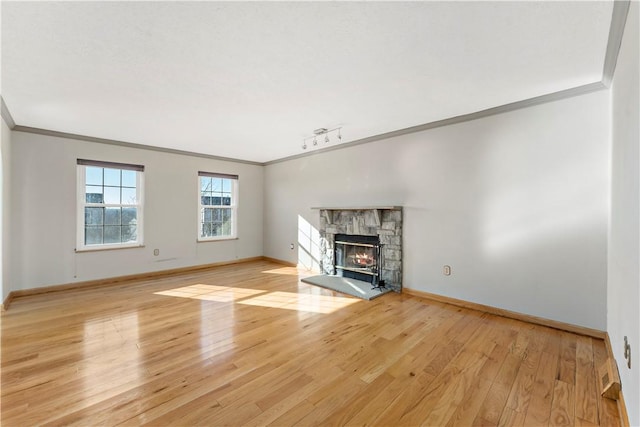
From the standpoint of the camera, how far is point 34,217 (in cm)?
388

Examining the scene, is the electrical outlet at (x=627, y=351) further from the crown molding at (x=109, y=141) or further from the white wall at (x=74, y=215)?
the crown molding at (x=109, y=141)

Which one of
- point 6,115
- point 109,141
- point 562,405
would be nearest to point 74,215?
point 109,141

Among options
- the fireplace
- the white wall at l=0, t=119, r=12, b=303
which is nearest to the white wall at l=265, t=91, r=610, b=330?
the fireplace

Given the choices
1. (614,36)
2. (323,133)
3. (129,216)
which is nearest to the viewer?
(614,36)

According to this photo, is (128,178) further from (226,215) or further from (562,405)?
(562,405)

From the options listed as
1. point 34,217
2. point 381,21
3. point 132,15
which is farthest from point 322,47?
point 34,217

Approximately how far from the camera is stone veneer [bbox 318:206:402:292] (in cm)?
407

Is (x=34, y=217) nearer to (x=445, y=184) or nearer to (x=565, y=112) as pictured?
(x=445, y=184)

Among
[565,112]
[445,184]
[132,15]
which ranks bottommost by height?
[445,184]

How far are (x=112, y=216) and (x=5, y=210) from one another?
1264 millimetres

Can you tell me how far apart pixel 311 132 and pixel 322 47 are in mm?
2150

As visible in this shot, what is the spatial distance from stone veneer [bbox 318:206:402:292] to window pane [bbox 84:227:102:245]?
12.1 ft

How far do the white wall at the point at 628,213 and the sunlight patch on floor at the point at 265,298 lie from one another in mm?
2395

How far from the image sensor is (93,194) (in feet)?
14.5
